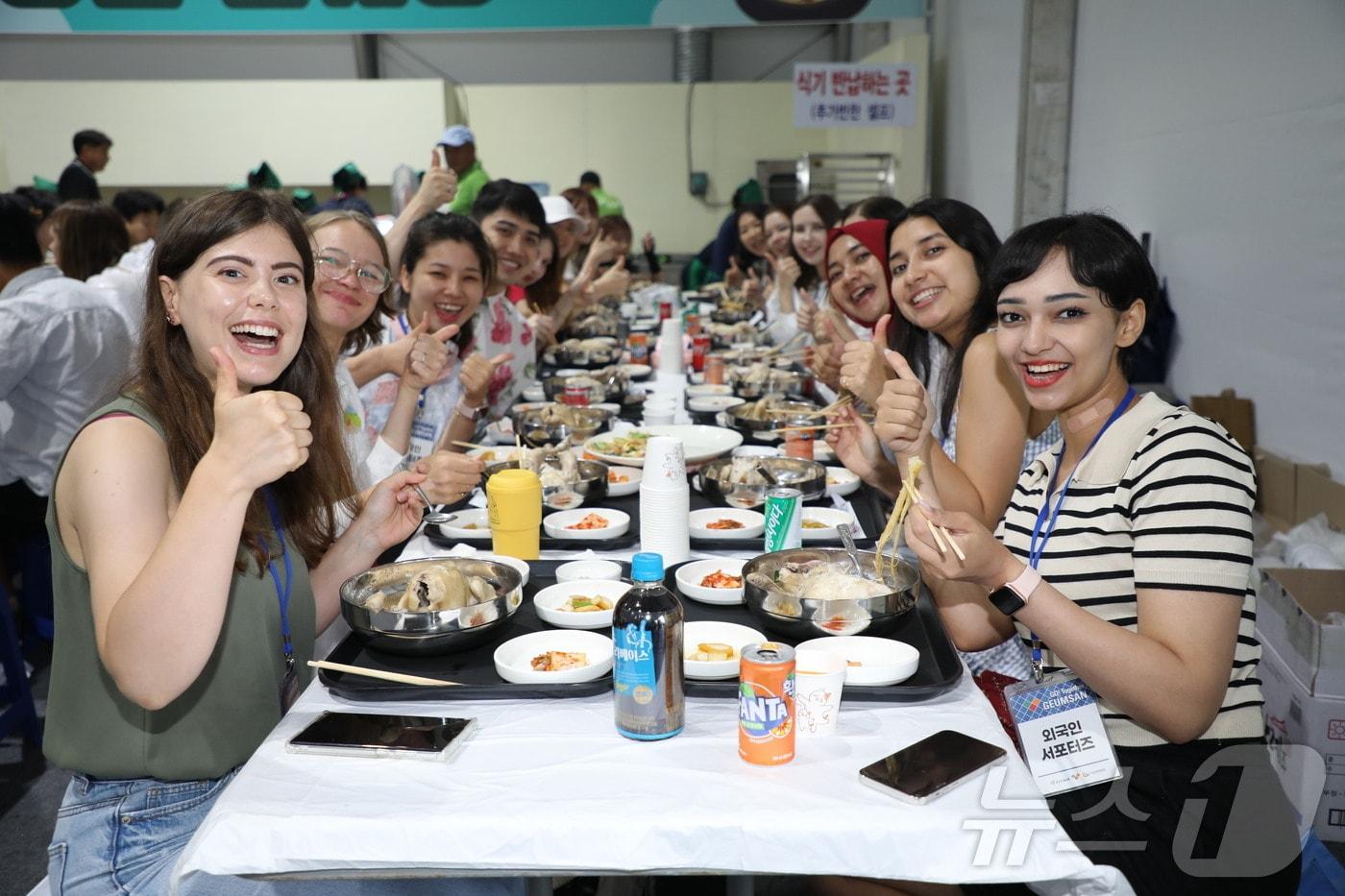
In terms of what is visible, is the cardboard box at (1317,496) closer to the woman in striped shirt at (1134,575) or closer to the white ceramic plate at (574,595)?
the woman in striped shirt at (1134,575)

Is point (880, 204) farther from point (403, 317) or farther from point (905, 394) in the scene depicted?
point (905, 394)

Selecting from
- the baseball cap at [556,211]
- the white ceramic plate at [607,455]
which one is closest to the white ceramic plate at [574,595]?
the white ceramic plate at [607,455]

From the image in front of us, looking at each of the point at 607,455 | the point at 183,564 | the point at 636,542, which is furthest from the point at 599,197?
the point at 183,564

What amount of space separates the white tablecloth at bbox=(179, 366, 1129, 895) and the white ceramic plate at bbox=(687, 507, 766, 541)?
0.87 metres

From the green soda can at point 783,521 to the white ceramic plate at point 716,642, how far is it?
0.37 m

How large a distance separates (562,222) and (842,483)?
3.69 m

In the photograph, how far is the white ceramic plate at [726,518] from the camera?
6.91 ft

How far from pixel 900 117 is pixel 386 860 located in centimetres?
726

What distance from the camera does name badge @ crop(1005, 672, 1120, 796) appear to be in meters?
1.53

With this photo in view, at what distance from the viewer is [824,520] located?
7.38ft

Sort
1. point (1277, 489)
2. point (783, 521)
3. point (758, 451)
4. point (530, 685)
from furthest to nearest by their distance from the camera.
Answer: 1. point (1277, 489)
2. point (758, 451)
3. point (783, 521)
4. point (530, 685)

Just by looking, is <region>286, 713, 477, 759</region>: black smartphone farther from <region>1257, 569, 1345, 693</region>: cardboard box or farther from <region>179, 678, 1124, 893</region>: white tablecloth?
<region>1257, 569, 1345, 693</region>: cardboard box

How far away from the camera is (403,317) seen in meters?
3.51

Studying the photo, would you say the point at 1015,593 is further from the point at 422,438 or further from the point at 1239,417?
the point at 1239,417
